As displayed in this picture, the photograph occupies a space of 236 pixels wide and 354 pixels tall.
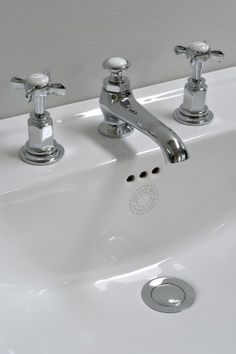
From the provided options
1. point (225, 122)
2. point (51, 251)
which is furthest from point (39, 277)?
point (225, 122)

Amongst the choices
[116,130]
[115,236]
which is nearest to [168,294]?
[115,236]

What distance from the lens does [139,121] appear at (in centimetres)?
70

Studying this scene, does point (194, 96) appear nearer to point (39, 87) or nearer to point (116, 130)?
point (116, 130)

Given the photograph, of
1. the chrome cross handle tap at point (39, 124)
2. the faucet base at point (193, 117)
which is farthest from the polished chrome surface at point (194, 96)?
the chrome cross handle tap at point (39, 124)

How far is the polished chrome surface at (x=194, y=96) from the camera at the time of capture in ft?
2.52

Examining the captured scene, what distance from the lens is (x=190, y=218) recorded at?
2.65 feet

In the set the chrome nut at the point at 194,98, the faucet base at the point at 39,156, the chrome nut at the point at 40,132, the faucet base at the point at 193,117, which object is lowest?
the faucet base at the point at 39,156

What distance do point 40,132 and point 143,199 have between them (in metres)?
0.15

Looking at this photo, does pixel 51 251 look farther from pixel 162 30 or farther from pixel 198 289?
pixel 162 30

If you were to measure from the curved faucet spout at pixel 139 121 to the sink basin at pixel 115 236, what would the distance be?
30 millimetres

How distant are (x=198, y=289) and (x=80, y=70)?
29 cm

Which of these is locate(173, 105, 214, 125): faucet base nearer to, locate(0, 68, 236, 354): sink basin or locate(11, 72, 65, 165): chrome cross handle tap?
locate(0, 68, 236, 354): sink basin

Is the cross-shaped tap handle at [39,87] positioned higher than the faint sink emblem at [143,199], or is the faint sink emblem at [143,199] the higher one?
the cross-shaped tap handle at [39,87]

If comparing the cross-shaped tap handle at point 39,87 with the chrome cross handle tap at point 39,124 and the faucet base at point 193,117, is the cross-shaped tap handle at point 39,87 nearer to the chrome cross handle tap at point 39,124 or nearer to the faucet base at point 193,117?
the chrome cross handle tap at point 39,124
